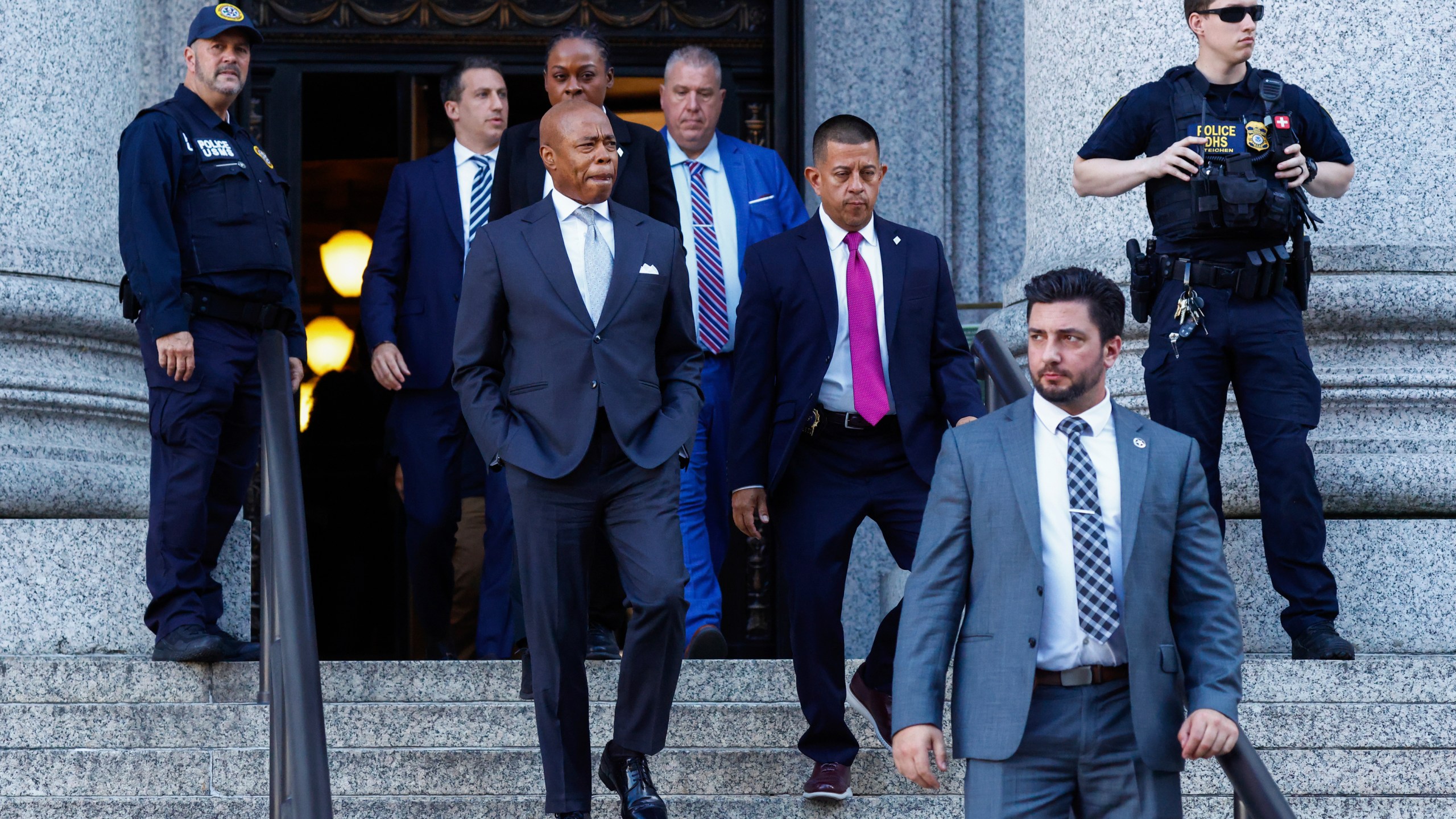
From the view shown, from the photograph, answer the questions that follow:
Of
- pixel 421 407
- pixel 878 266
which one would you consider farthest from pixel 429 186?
pixel 878 266

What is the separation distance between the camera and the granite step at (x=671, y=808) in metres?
5.31

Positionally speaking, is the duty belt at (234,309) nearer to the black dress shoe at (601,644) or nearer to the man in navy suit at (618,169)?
the man in navy suit at (618,169)

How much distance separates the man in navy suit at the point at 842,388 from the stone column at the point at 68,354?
2208mm

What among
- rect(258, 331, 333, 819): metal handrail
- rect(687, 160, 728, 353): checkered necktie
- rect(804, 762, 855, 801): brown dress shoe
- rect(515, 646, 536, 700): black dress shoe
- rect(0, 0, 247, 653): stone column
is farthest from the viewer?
rect(687, 160, 728, 353): checkered necktie

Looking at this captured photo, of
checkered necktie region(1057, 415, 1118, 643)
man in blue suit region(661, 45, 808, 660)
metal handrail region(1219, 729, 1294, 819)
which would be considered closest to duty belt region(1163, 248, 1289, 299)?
man in blue suit region(661, 45, 808, 660)

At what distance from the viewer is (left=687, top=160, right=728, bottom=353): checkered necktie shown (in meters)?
7.25

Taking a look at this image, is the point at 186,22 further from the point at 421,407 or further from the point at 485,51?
the point at 421,407

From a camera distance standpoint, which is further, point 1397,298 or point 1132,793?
point 1397,298

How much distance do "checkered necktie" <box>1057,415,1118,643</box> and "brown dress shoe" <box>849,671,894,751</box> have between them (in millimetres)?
1591

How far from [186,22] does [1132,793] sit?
6.99m

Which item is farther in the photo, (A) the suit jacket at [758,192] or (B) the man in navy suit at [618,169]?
(A) the suit jacket at [758,192]

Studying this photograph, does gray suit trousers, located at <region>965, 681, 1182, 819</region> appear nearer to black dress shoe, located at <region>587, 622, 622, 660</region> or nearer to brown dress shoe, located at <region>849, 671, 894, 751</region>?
brown dress shoe, located at <region>849, 671, 894, 751</region>

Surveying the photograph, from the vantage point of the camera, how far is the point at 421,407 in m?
7.41

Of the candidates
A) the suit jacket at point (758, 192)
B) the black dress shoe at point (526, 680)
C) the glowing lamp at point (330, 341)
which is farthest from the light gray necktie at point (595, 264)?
the glowing lamp at point (330, 341)
